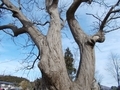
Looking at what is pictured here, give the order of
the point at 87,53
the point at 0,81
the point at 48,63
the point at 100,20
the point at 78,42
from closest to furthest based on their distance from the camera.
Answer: the point at 48,63 → the point at 87,53 → the point at 78,42 → the point at 100,20 → the point at 0,81

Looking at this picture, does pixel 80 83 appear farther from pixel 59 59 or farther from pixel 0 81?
pixel 0 81

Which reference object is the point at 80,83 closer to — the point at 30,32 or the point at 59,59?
the point at 59,59

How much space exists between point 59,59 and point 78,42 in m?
1.31

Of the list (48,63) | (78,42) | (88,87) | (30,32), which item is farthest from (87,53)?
(30,32)

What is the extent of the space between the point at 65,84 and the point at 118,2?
3.34m

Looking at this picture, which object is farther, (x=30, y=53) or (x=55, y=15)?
(x=30, y=53)

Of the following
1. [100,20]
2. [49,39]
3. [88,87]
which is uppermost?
[100,20]

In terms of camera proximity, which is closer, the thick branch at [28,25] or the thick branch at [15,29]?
the thick branch at [28,25]

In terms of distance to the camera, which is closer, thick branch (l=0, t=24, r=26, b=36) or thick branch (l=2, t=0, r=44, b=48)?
thick branch (l=2, t=0, r=44, b=48)

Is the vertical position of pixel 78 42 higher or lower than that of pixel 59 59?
higher

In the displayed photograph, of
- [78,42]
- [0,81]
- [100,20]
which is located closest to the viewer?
[78,42]

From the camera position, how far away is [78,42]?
6660mm

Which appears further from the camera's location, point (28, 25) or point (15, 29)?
point (15, 29)

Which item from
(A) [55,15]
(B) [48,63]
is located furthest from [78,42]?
(B) [48,63]
